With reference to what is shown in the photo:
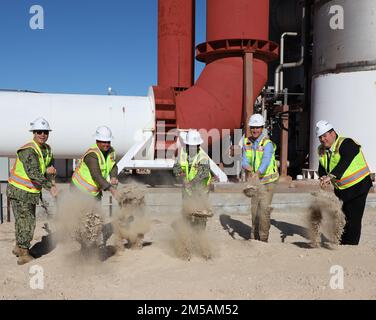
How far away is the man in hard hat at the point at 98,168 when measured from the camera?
15.8ft

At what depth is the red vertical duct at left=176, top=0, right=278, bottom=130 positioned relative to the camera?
949cm

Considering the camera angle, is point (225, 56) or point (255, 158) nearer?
point (255, 158)

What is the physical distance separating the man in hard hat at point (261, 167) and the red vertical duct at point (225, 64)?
398cm

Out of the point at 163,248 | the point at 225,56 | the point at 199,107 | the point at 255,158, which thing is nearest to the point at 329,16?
the point at 225,56

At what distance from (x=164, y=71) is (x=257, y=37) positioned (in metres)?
3.40

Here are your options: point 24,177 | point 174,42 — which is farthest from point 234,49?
point 24,177

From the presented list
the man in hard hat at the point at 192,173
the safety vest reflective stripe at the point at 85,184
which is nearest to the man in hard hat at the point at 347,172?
the man in hard hat at the point at 192,173

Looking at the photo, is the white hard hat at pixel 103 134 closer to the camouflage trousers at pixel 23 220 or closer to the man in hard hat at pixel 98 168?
the man in hard hat at pixel 98 168

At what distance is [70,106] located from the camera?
9.03 m

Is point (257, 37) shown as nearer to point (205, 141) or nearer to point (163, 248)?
point (205, 141)

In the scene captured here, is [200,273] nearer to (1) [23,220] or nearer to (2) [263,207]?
(2) [263,207]

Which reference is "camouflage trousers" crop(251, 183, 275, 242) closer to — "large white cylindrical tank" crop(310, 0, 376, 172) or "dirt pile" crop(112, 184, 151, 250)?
"dirt pile" crop(112, 184, 151, 250)

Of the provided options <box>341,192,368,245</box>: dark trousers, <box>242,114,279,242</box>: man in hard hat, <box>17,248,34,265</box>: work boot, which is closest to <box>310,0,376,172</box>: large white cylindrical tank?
<box>242,114,279,242</box>: man in hard hat

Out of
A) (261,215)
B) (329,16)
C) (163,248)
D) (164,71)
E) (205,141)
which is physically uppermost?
(329,16)
